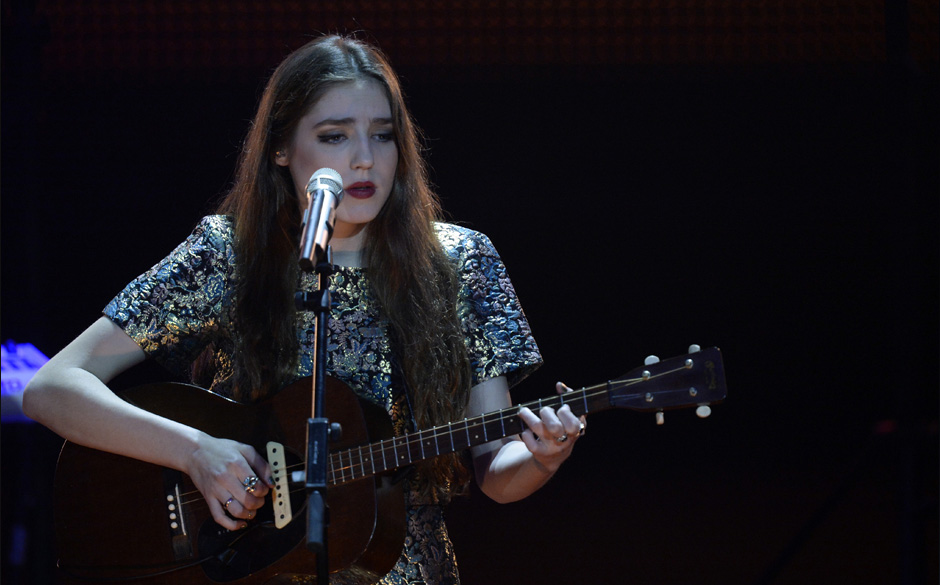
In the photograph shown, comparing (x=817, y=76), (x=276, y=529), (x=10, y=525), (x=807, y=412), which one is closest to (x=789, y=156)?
(x=817, y=76)

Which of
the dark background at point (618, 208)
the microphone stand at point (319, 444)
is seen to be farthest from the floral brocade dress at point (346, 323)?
the dark background at point (618, 208)

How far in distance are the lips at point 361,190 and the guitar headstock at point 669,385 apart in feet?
2.14

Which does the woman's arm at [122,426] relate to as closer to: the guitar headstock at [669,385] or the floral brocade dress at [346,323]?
the floral brocade dress at [346,323]

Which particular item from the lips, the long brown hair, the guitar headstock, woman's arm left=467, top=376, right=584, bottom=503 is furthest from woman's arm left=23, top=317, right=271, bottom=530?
the guitar headstock

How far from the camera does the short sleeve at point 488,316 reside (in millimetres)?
1791

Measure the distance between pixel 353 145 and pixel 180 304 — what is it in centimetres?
50

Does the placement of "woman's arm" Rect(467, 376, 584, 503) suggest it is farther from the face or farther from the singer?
the face

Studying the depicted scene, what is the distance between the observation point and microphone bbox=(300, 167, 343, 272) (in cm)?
124

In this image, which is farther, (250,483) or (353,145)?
(353,145)

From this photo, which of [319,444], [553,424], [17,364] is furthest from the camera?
[17,364]

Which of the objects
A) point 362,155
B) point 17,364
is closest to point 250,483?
point 362,155

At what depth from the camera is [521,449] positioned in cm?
171

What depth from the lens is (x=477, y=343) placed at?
5.98ft

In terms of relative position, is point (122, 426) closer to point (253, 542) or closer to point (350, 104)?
point (253, 542)
